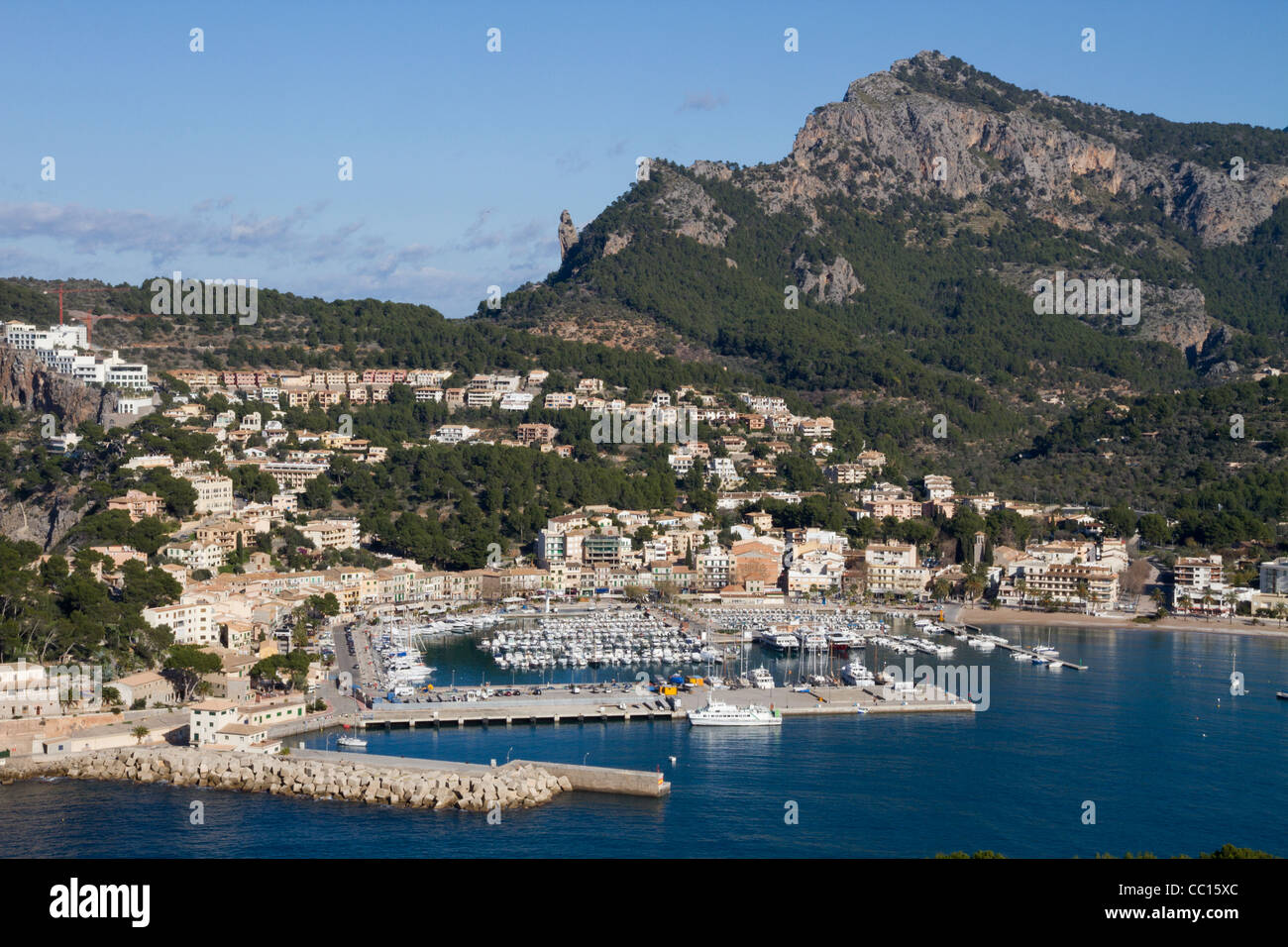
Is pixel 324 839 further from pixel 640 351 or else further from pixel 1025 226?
pixel 1025 226

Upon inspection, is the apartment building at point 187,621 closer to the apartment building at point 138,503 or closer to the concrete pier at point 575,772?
the concrete pier at point 575,772

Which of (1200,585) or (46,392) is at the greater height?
(46,392)

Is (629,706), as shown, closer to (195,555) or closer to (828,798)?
(828,798)

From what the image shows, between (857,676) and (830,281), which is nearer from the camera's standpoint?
(857,676)

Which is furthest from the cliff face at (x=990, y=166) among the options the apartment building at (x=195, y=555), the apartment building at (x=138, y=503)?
the apartment building at (x=195, y=555)

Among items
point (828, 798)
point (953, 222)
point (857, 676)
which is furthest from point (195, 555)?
point (953, 222)

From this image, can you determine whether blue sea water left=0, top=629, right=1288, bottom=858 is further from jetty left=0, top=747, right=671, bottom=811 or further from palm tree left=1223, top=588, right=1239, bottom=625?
palm tree left=1223, top=588, right=1239, bottom=625

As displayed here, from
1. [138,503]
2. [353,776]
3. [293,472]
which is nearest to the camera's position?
[353,776]

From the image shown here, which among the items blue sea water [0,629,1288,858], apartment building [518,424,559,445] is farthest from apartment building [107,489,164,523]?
blue sea water [0,629,1288,858]
